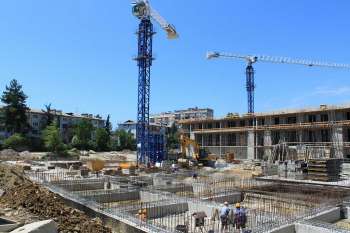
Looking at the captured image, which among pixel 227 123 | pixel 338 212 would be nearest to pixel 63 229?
pixel 338 212

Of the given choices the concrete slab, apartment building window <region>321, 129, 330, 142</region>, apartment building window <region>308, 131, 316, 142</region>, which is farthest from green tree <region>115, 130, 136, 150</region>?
the concrete slab

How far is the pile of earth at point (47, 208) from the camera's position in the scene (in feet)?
43.2

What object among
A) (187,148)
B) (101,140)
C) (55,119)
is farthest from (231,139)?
(55,119)

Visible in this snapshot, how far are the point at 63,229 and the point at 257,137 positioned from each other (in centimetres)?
5420

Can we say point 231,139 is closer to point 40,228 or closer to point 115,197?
point 115,197

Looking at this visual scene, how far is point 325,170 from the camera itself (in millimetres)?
29969

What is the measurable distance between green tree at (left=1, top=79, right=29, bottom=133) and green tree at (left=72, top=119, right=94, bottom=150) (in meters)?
10.4

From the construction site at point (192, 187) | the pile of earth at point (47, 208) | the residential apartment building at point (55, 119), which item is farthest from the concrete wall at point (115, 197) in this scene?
the residential apartment building at point (55, 119)

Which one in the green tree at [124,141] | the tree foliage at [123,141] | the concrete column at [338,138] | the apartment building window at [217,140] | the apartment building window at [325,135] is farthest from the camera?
the green tree at [124,141]

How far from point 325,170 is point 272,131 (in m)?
32.6

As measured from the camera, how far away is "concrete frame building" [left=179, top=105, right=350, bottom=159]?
53450 mm

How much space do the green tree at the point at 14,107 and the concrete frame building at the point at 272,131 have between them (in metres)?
30.0

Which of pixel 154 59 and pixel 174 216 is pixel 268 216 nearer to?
pixel 174 216

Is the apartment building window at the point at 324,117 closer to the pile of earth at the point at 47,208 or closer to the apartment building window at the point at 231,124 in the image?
the apartment building window at the point at 231,124
